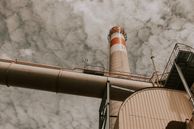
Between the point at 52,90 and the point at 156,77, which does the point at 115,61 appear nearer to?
the point at 156,77

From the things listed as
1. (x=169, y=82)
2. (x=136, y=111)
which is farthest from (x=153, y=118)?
(x=169, y=82)

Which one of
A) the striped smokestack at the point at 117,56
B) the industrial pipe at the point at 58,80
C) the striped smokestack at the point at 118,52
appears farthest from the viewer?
the striped smokestack at the point at 118,52

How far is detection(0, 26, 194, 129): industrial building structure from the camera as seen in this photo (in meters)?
12.5

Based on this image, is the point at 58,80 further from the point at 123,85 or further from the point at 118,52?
the point at 118,52

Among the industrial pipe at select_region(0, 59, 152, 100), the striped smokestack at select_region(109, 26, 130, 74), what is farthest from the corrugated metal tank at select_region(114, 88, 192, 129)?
the striped smokestack at select_region(109, 26, 130, 74)

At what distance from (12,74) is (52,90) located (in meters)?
2.50

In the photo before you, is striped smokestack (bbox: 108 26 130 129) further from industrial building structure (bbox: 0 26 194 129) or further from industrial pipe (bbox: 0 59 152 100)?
industrial pipe (bbox: 0 59 152 100)

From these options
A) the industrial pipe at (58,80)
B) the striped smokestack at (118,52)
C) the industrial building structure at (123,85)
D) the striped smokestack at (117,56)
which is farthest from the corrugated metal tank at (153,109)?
the striped smokestack at (118,52)

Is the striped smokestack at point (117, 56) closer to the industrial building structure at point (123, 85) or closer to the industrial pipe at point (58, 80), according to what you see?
the industrial building structure at point (123, 85)

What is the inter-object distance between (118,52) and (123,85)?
6957 mm

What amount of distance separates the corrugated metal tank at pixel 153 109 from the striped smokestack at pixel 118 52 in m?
5.16

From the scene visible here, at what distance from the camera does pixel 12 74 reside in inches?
633

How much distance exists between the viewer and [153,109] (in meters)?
12.4

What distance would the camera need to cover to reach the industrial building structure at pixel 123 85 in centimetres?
1245
